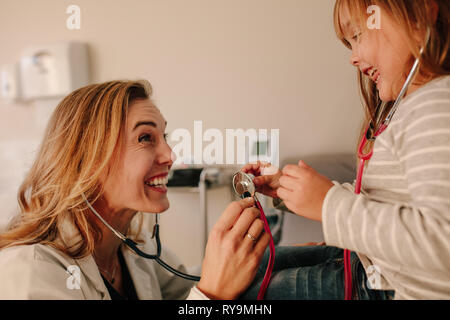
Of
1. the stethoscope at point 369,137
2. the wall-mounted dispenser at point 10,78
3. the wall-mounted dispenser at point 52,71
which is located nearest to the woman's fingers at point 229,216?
the stethoscope at point 369,137

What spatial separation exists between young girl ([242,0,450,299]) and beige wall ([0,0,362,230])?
0.37 ft

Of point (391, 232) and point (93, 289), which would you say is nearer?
point (391, 232)

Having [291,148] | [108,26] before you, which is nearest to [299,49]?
[291,148]

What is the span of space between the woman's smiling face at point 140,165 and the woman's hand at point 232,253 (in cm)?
21

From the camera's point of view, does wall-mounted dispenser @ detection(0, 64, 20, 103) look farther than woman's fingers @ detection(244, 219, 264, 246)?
Yes

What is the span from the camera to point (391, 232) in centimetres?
45

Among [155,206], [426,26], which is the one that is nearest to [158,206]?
[155,206]

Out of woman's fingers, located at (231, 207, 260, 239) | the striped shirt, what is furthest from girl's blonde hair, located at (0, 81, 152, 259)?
the striped shirt

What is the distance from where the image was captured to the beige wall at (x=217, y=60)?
2.51 feet

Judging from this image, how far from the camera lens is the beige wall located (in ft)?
2.51

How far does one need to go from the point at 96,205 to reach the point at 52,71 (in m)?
0.37

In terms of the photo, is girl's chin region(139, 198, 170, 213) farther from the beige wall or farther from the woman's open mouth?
the beige wall
